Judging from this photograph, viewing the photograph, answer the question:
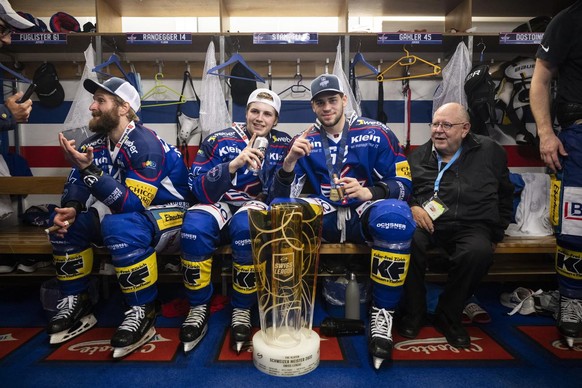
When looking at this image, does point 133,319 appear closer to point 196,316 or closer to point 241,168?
point 196,316

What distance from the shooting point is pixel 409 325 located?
174cm

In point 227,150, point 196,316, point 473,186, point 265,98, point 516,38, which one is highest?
point 516,38

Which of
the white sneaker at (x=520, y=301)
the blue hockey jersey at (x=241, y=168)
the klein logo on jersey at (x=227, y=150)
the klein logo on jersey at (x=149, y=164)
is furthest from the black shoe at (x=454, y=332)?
the klein logo on jersey at (x=149, y=164)

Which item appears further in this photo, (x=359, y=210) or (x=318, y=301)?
(x=318, y=301)

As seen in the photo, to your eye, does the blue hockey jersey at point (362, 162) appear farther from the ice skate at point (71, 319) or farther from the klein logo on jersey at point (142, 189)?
the ice skate at point (71, 319)

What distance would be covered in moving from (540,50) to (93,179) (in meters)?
2.17

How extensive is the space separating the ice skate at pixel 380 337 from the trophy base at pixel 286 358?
9.5 inches

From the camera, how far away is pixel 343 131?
198 cm

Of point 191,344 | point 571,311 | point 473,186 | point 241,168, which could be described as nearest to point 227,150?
point 241,168

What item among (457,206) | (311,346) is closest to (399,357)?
(311,346)

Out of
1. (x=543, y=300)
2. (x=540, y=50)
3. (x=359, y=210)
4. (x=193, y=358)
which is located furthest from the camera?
(x=543, y=300)

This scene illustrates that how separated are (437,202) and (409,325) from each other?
2.15 feet

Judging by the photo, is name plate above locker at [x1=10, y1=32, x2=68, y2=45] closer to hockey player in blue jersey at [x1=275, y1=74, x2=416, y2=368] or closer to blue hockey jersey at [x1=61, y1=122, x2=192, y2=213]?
blue hockey jersey at [x1=61, y1=122, x2=192, y2=213]

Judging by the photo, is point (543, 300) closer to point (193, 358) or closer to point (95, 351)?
point (193, 358)
